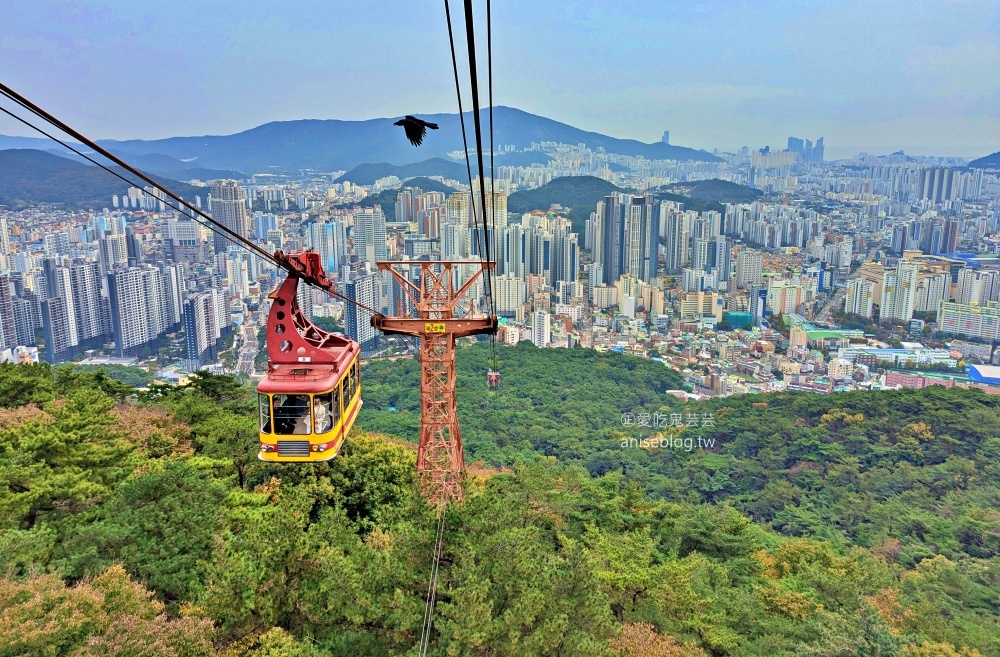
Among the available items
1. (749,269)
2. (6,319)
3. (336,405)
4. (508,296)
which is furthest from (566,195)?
(336,405)

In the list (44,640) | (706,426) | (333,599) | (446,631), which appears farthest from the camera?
(706,426)

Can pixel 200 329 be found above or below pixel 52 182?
below

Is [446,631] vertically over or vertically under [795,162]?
under

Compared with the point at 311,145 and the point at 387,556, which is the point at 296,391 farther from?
the point at 311,145

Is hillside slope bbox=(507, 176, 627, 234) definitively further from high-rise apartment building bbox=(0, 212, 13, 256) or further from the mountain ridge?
high-rise apartment building bbox=(0, 212, 13, 256)

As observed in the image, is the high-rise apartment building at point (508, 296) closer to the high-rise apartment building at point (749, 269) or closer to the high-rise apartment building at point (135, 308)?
the high-rise apartment building at point (749, 269)

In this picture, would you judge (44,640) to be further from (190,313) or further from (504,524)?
(190,313)

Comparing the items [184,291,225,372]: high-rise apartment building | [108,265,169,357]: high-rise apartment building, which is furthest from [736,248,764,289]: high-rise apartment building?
[108,265,169,357]: high-rise apartment building

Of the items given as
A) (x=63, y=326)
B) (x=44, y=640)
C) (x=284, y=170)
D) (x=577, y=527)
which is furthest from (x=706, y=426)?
(x=284, y=170)
